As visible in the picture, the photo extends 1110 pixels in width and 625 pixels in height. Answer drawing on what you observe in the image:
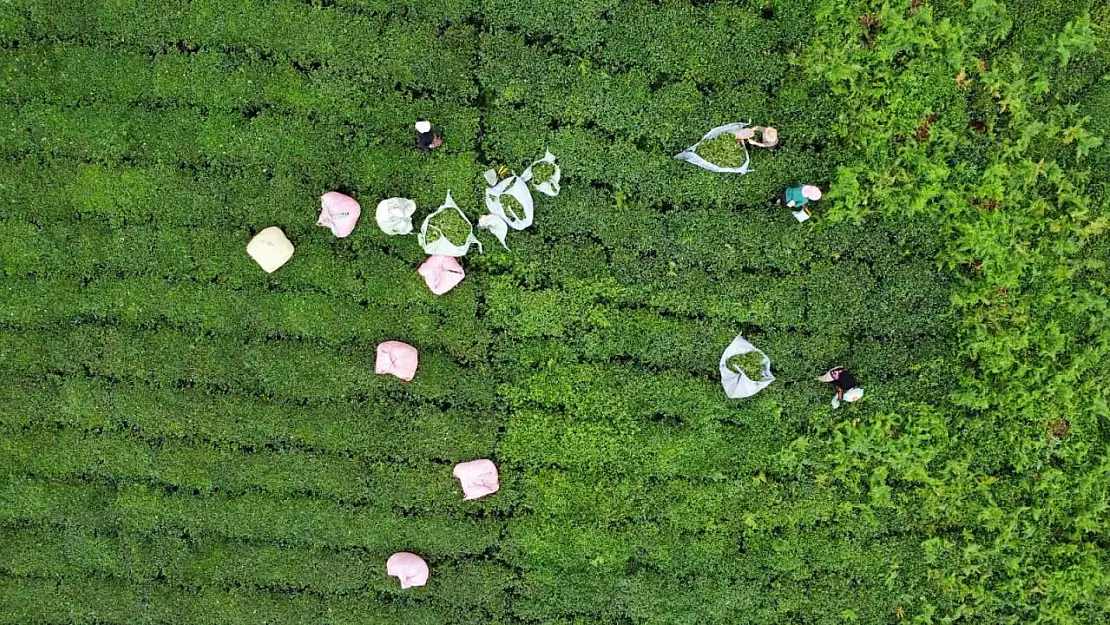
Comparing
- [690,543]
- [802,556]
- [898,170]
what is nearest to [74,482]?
[690,543]

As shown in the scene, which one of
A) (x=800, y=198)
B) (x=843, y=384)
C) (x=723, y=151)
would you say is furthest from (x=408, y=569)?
(x=800, y=198)

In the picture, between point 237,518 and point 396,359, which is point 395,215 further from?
point 237,518

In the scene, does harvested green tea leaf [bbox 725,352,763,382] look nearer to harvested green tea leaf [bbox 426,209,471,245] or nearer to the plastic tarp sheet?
harvested green tea leaf [bbox 426,209,471,245]

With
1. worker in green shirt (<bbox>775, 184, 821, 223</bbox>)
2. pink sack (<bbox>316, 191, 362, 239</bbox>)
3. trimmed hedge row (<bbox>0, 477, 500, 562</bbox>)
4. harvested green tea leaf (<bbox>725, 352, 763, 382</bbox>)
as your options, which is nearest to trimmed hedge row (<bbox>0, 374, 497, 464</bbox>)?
trimmed hedge row (<bbox>0, 477, 500, 562</bbox>)

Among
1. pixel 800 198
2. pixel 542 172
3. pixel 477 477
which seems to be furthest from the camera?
pixel 477 477

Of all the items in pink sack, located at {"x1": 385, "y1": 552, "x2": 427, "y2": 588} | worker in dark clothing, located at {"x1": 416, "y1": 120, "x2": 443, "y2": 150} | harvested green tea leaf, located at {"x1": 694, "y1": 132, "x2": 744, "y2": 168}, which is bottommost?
pink sack, located at {"x1": 385, "y1": 552, "x2": 427, "y2": 588}

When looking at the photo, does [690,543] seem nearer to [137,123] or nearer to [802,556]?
[802,556]
